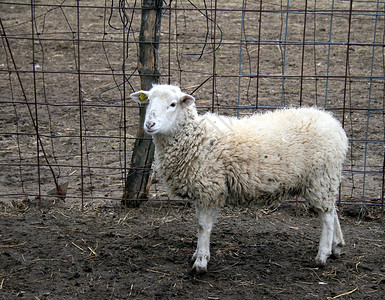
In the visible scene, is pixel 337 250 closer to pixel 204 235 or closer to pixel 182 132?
pixel 204 235

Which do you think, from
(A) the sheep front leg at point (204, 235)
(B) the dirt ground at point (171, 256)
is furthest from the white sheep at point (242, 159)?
(B) the dirt ground at point (171, 256)

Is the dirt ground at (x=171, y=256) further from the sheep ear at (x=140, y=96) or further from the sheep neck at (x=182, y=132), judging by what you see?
the sheep ear at (x=140, y=96)

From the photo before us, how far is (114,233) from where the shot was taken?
4.62 m

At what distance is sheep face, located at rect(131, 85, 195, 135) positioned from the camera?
12.2ft

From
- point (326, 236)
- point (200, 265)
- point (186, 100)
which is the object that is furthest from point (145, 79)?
point (326, 236)

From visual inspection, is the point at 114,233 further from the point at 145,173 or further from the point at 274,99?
the point at 274,99

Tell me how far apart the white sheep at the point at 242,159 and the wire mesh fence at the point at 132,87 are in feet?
1.94

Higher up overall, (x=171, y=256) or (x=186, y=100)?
(x=186, y=100)

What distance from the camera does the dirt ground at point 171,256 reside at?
365 cm

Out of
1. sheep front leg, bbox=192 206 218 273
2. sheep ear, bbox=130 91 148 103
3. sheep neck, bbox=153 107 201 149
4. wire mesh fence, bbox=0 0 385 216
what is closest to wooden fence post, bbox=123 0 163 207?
wire mesh fence, bbox=0 0 385 216

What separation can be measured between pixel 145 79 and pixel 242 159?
5.00 feet

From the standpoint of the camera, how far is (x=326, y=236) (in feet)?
13.5

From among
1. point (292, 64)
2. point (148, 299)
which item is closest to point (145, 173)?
point (148, 299)

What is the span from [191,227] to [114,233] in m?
0.75
